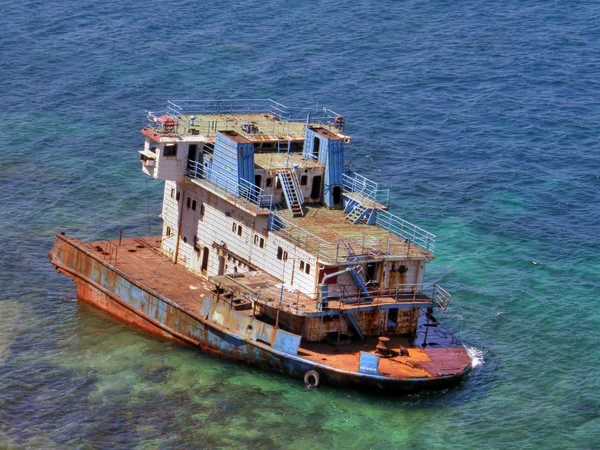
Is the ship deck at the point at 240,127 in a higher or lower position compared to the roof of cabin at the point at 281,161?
higher

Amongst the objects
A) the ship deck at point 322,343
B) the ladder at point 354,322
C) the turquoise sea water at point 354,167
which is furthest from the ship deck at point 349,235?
the turquoise sea water at point 354,167

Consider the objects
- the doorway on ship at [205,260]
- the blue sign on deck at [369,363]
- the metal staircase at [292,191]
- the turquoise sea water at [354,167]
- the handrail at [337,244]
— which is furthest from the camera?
the doorway on ship at [205,260]

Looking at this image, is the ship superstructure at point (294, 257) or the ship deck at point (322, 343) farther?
the ship superstructure at point (294, 257)

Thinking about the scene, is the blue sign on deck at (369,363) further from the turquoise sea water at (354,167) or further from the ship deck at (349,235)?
the ship deck at (349,235)

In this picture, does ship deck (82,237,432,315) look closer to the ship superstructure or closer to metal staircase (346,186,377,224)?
the ship superstructure

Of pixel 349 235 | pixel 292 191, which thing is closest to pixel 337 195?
pixel 292 191

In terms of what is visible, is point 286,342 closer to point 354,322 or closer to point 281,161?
point 354,322

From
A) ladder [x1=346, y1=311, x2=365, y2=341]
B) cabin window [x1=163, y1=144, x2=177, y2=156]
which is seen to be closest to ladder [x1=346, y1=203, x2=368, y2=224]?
ladder [x1=346, y1=311, x2=365, y2=341]
